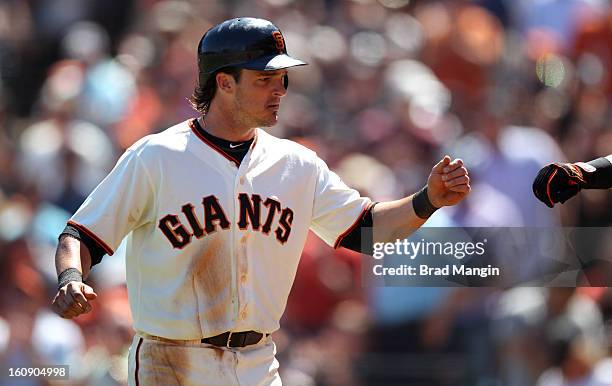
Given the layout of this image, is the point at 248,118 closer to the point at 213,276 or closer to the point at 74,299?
the point at 213,276

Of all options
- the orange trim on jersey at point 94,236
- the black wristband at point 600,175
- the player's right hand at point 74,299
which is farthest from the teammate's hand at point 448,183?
the player's right hand at point 74,299

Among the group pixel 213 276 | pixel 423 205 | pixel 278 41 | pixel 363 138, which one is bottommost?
pixel 363 138

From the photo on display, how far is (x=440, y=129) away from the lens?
7.75 meters

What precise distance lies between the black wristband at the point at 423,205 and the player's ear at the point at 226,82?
80 cm

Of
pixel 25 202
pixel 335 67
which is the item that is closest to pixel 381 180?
pixel 335 67

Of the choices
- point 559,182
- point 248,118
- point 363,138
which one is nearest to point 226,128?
point 248,118

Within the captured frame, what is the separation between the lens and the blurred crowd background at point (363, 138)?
680 cm

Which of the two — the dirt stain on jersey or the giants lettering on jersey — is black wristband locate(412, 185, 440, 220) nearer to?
the giants lettering on jersey

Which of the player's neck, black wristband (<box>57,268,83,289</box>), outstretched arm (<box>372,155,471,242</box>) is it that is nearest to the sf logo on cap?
the player's neck

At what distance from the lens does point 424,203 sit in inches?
173

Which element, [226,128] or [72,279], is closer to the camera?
[72,279]

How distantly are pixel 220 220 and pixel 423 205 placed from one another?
75cm

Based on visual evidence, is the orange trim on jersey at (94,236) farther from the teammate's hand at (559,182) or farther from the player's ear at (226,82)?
the teammate's hand at (559,182)

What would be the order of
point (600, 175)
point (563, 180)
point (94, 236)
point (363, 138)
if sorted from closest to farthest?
point (94, 236) → point (563, 180) → point (600, 175) → point (363, 138)
